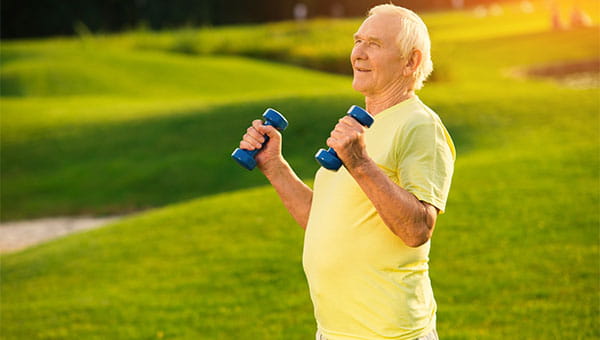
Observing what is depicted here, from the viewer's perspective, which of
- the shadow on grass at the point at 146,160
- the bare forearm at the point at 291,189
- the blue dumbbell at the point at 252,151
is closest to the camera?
the blue dumbbell at the point at 252,151

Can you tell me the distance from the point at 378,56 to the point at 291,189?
670mm

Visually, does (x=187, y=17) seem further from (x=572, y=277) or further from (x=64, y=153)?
(x=572, y=277)

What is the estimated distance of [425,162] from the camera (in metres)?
2.22

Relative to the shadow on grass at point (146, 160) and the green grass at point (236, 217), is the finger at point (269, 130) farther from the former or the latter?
the shadow on grass at point (146, 160)

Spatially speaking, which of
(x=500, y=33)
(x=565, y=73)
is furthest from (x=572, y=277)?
(x=500, y=33)

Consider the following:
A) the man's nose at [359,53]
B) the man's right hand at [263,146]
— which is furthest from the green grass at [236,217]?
the man's nose at [359,53]

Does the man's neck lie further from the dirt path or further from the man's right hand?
the dirt path

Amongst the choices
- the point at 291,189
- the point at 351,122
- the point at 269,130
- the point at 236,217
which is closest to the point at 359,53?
the point at 351,122

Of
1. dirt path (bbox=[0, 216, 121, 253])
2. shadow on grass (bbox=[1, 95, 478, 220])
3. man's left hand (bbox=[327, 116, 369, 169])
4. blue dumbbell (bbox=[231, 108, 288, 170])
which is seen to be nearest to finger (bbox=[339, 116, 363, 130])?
man's left hand (bbox=[327, 116, 369, 169])

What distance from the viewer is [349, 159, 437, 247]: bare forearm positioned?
2.12 meters

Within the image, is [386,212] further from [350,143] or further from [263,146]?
[263,146]

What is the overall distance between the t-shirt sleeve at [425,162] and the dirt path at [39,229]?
374 inches

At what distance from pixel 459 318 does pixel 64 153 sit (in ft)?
36.5

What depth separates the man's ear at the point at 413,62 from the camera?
238cm
